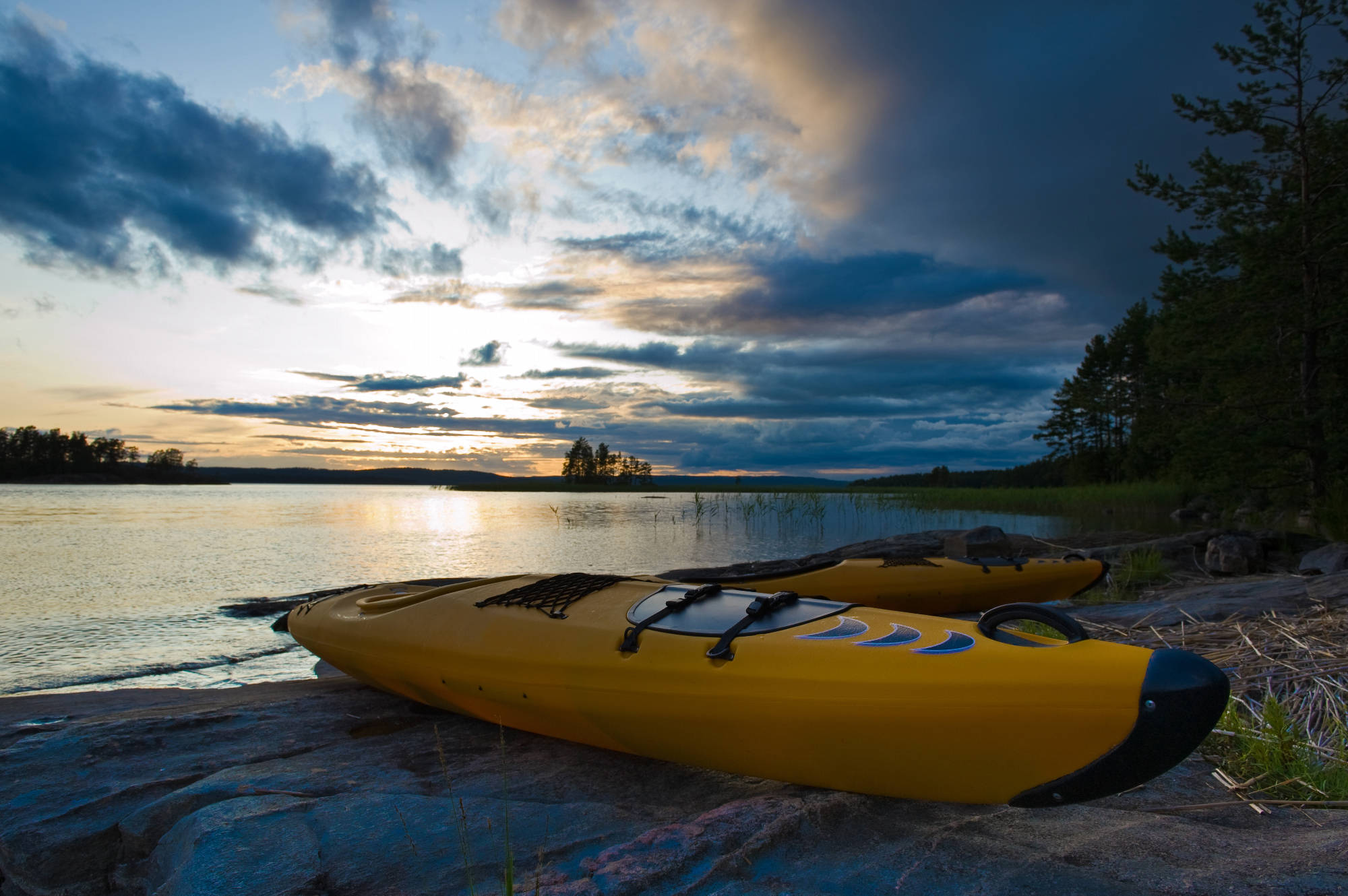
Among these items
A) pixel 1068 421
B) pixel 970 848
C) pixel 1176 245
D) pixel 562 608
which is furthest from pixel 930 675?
pixel 1068 421

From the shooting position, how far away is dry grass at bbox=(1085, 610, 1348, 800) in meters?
2.20

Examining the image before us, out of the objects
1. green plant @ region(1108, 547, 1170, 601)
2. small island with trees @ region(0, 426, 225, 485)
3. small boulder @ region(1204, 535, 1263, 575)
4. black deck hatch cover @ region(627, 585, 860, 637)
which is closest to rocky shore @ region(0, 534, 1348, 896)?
black deck hatch cover @ region(627, 585, 860, 637)

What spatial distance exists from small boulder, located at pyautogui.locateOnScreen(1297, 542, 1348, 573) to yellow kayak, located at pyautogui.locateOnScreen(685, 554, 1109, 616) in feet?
6.69

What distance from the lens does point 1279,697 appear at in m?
2.95

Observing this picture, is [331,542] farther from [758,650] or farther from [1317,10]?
[1317,10]

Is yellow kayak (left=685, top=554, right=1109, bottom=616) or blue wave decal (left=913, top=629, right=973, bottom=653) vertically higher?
blue wave decal (left=913, top=629, right=973, bottom=653)

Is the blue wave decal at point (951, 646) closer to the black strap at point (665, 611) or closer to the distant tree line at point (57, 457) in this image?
the black strap at point (665, 611)

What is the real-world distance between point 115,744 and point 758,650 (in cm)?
288

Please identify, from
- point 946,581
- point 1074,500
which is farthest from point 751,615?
point 1074,500

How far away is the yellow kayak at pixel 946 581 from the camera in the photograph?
6207 mm

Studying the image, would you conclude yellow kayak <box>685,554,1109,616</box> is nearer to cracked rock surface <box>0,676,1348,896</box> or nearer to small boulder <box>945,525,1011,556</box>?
small boulder <box>945,525,1011,556</box>

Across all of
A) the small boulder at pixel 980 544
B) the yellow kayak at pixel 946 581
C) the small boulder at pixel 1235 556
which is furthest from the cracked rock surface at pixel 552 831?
the small boulder at pixel 980 544

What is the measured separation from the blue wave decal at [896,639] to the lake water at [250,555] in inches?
203

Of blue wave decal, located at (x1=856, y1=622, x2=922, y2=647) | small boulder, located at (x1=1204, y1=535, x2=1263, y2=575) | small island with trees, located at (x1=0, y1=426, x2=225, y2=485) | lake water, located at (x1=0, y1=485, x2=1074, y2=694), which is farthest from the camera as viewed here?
small island with trees, located at (x1=0, y1=426, x2=225, y2=485)
